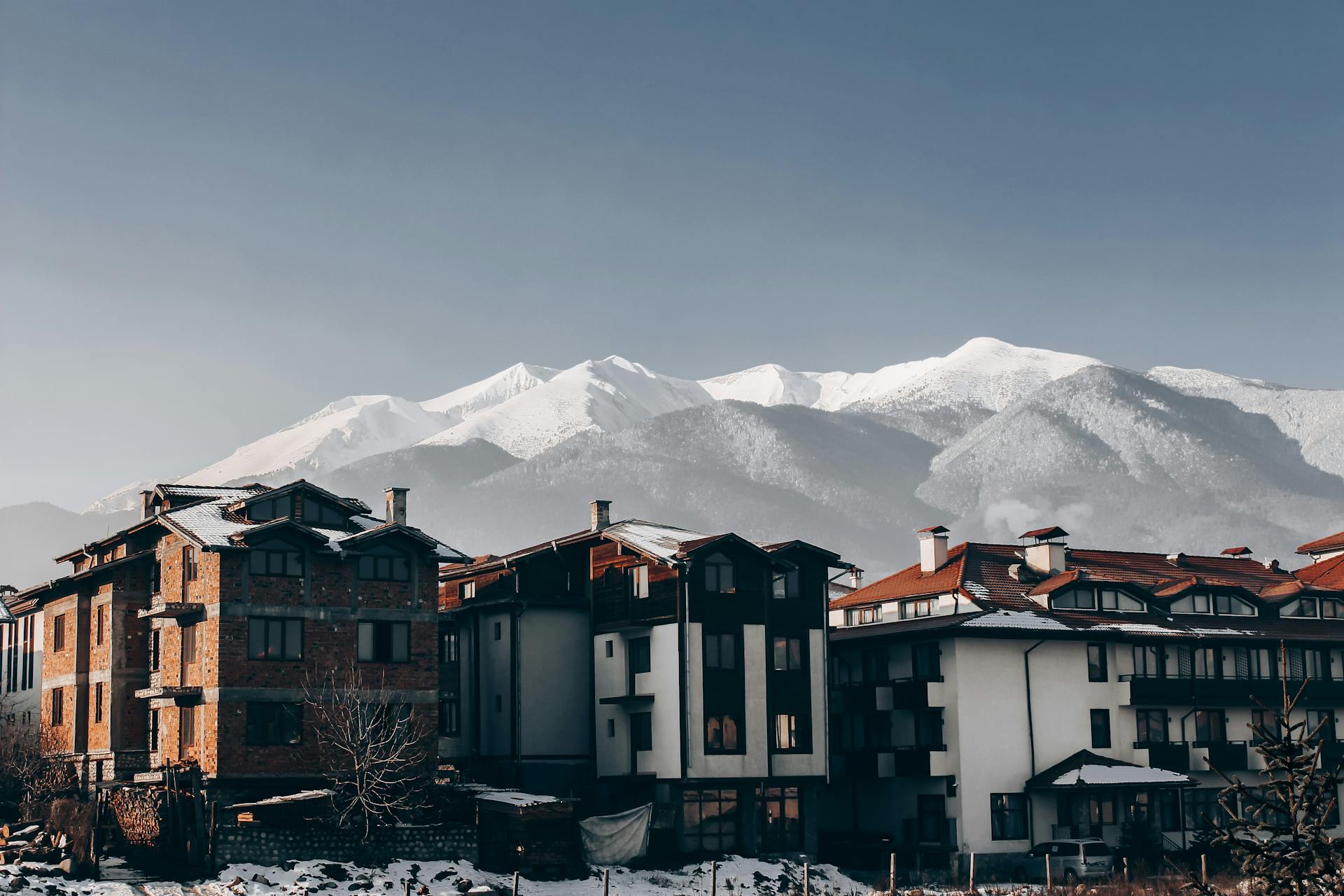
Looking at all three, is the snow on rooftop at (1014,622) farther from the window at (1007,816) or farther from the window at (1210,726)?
the window at (1210,726)

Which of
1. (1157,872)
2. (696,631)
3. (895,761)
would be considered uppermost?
(696,631)

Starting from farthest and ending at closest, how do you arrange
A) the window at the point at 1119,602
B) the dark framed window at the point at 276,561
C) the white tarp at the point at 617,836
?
the window at the point at 1119,602
the white tarp at the point at 617,836
the dark framed window at the point at 276,561

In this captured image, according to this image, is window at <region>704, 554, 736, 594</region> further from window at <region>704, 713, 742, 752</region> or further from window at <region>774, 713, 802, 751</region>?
window at <region>774, 713, 802, 751</region>

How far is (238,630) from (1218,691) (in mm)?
49257

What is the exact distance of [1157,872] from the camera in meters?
74.9

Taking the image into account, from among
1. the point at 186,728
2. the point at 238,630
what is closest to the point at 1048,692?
the point at 238,630

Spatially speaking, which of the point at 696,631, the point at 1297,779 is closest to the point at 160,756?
the point at 696,631

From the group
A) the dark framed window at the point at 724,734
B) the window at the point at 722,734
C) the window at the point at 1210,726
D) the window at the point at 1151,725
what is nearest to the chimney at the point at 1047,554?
the window at the point at 1151,725

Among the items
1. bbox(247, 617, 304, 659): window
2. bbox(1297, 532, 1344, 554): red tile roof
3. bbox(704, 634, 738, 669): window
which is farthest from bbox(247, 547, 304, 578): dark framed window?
bbox(1297, 532, 1344, 554): red tile roof

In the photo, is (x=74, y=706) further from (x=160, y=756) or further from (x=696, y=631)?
(x=696, y=631)

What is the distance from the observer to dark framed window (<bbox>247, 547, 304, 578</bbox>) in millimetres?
68500

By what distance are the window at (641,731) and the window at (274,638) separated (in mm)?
16105

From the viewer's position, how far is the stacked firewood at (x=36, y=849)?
197ft

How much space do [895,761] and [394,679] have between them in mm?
25070
